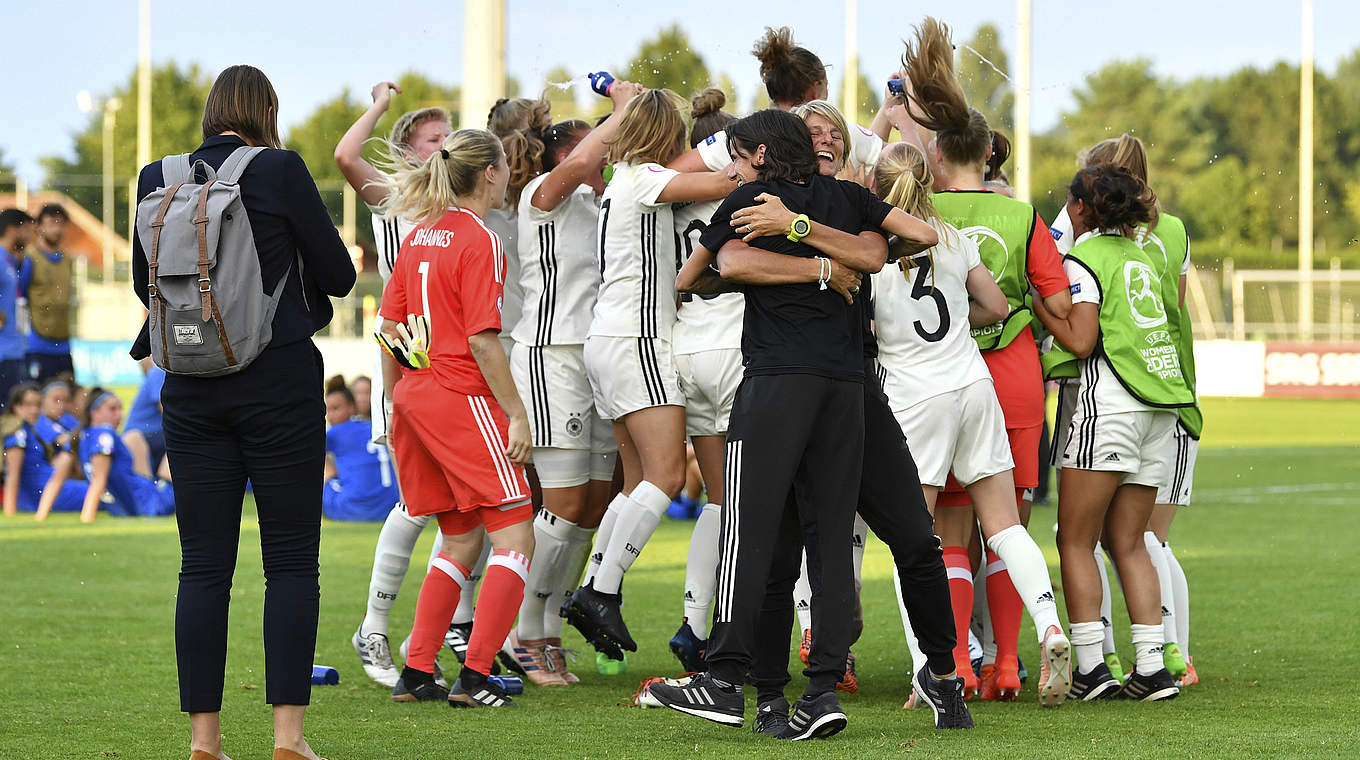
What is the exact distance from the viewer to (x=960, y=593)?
18.1 feet

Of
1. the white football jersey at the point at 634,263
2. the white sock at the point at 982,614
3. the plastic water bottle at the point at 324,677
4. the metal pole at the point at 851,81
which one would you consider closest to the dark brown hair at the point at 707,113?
the white football jersey at the point at 634,263

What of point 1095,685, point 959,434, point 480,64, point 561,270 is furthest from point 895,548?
point 480,64

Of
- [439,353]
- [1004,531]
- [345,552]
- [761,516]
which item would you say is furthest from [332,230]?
[345,552]

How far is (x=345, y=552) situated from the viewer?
35.6 ft

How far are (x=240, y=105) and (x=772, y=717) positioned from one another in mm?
2419

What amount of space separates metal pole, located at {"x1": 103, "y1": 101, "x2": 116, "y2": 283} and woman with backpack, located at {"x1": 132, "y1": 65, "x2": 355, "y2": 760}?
45.5 meters

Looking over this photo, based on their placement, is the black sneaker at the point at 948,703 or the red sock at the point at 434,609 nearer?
the black sneaker at the point at 948,703

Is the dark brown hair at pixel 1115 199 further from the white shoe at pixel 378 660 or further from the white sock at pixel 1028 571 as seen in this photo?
the white shoe at pixel 378 660

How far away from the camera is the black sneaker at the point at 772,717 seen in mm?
4785

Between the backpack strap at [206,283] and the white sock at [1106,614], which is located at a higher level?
the backpack strap at [206,283]

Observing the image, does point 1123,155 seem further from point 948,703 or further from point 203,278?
point 203,278

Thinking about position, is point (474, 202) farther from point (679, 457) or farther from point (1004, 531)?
point (1004, 531)

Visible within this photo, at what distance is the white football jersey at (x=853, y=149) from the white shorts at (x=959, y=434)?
920 millimetres

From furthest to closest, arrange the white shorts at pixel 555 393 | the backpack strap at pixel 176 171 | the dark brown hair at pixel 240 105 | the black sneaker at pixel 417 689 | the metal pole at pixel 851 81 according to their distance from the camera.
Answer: the metal pole at pixel 851 81 < the white shorts at pixel 555 393 < the black sneaker at pixel 417 689 < the dark brown hair at pixel 240 105 < the backpack strap at pixel 176 171
